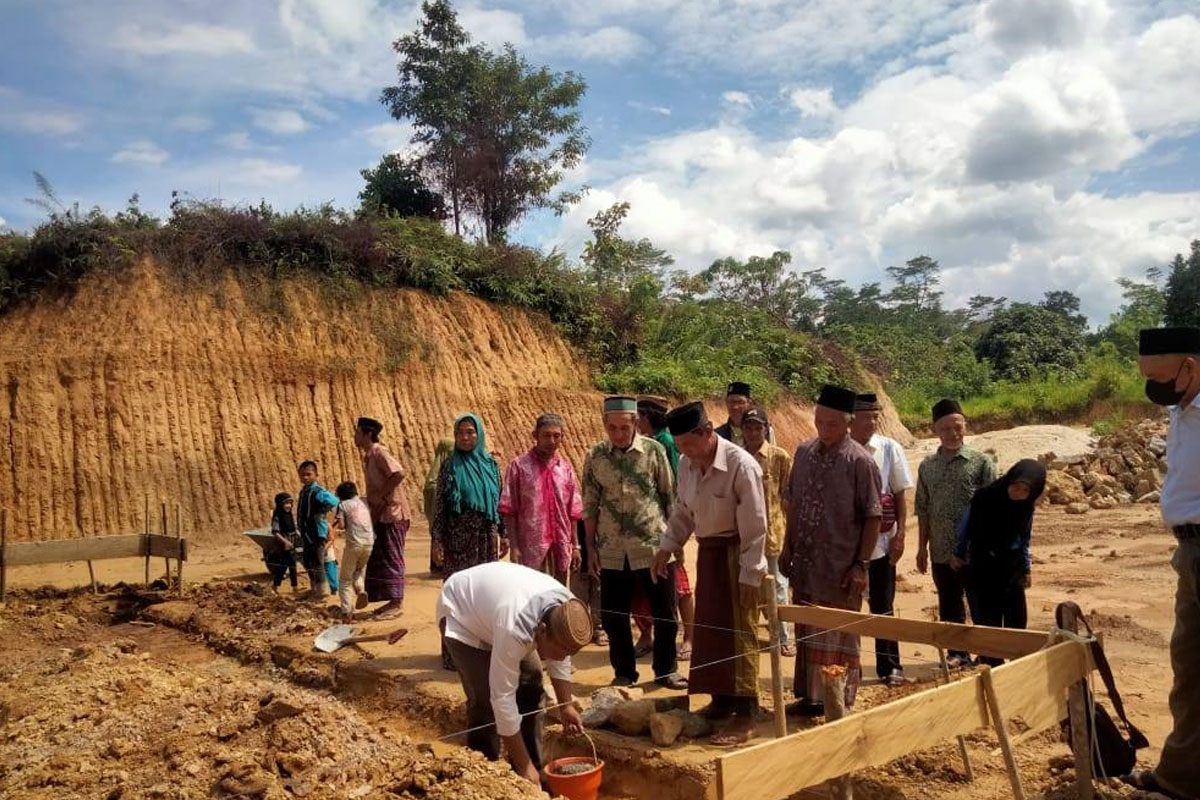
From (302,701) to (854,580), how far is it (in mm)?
3059

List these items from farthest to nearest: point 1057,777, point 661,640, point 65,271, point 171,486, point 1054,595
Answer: point 65,271
point 171,486
point 1054,595
point 661,640
point 1057,777

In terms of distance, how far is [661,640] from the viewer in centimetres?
552

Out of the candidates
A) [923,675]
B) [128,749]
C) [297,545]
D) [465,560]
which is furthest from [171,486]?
[923,675]

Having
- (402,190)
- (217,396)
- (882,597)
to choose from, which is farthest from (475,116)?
(882,597)

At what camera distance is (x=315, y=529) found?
8531 mm

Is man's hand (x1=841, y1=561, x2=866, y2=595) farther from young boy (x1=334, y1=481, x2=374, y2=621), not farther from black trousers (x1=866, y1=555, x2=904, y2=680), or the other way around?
young boy (x1=334, y1=481, x2=374, y2=621)

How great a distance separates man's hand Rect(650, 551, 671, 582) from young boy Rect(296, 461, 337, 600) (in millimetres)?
4506

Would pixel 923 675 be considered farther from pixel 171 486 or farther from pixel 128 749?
pixel 171 486

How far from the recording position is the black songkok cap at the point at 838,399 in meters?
4.81

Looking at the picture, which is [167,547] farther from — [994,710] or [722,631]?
[994,710]

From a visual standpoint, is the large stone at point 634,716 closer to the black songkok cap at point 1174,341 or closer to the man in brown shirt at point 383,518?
the black songkok cap at point 1174,341

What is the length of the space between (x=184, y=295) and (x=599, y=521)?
1232 centimetres

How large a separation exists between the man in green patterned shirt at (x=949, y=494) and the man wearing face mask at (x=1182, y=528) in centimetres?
193

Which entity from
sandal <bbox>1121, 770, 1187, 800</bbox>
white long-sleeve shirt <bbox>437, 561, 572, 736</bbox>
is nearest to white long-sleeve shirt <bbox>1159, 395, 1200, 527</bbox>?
sandal <bbox>1121, 770, 1187, 800</bbox>
